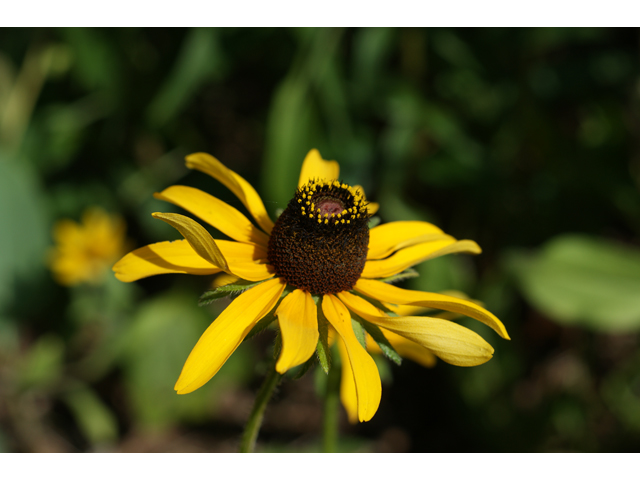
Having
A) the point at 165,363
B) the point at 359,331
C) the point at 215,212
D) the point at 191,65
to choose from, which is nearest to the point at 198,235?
the point at 215,212

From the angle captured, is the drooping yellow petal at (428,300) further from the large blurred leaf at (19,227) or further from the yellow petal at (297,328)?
the large blurred leaf at (19,227)

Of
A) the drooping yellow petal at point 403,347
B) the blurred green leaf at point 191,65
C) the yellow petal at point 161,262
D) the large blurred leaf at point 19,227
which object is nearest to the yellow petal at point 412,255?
the drooping yellow petal at point 403,347

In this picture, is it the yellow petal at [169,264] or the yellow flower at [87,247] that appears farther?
the yellow flower at [87,247]

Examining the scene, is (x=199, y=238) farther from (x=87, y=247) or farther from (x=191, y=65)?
(x=87, y=247)

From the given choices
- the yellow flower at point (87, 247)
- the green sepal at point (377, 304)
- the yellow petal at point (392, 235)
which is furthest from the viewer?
the yellow flower at point (87, 247)

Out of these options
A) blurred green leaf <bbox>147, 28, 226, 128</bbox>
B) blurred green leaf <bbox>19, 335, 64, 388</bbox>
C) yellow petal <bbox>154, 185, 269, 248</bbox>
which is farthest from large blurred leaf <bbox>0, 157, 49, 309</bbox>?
yellow petal <bbox>154, 185, 269, 248</bbox>

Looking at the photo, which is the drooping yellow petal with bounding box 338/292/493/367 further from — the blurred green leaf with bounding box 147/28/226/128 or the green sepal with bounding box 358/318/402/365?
the blurred green leaf with bounding box 147/28/226/128

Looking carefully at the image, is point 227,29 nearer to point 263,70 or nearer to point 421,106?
point 263,70

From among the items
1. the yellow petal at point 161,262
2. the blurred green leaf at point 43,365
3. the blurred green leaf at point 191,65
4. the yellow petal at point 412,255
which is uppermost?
the blurred green leaf at point 191,65
